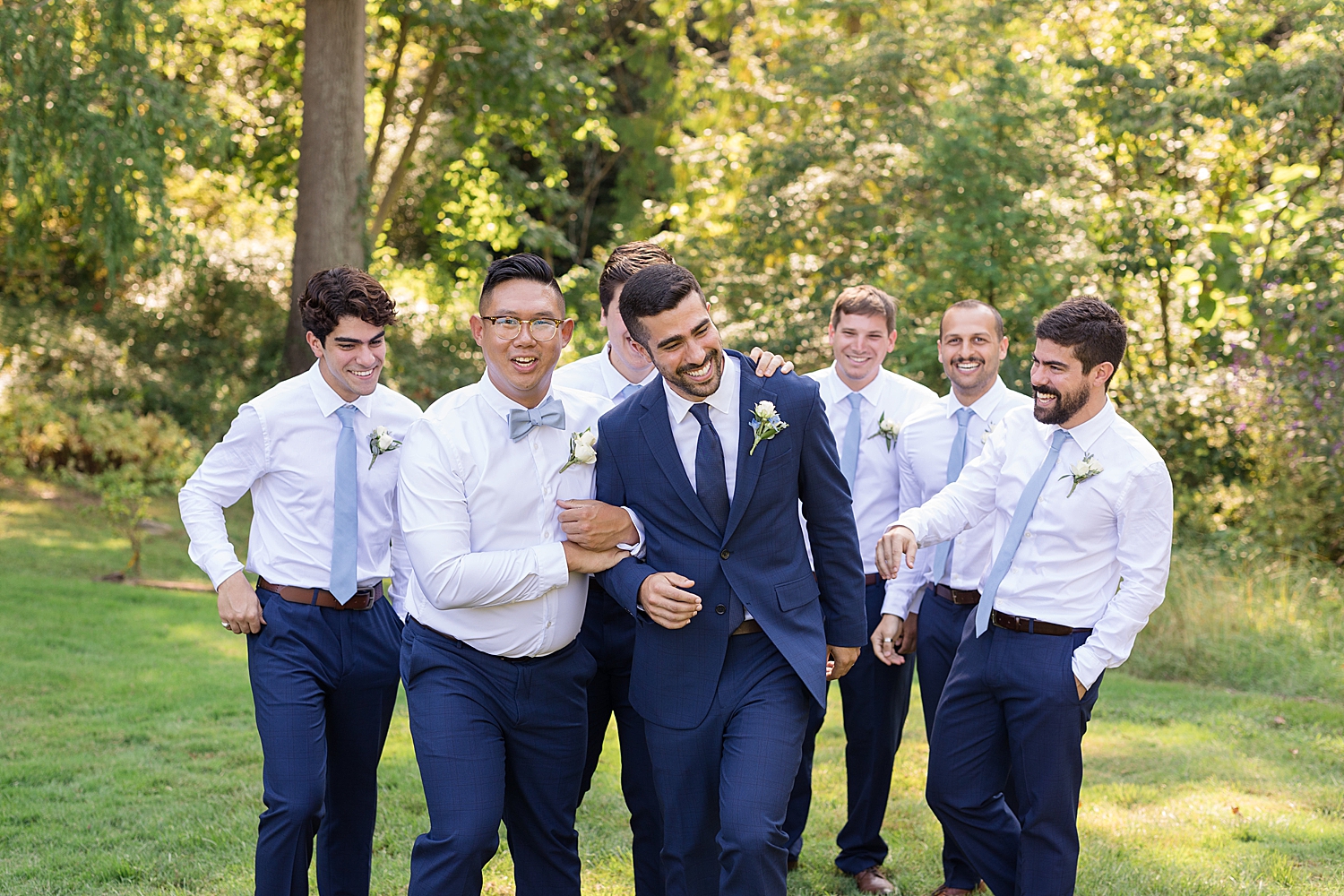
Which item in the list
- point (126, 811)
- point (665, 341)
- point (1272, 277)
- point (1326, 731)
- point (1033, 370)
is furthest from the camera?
point (1272, 277)

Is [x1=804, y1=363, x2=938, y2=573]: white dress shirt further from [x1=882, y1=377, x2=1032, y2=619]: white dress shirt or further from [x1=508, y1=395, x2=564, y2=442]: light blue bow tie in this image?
[x1=508, y1=395, x2=564, y2=442]: light blue bow tie

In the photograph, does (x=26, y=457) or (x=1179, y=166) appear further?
(x=26, y=457)

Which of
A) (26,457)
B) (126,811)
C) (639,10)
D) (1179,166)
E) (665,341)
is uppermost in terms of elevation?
(639,10)

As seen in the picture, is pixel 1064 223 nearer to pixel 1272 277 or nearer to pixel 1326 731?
pixel 1272 277

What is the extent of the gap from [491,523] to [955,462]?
2.35 meters

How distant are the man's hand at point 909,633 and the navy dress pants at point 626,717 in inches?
58.7

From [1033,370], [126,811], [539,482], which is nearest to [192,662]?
[126,811]

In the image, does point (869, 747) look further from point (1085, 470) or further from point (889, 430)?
point (1085, 470)

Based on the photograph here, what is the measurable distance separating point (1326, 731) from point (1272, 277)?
5.50 meters

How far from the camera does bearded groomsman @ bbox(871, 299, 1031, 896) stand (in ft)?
16.9

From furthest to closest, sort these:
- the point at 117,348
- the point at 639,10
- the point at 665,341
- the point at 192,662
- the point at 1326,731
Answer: the point at 639,10 < the point at 117,348 < the point at 192,662 < the point at 1326,731 < the point at 665,341

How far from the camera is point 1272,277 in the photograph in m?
11.6

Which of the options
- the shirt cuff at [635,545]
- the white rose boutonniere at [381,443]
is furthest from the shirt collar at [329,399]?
the shirt cuff at [635,545]

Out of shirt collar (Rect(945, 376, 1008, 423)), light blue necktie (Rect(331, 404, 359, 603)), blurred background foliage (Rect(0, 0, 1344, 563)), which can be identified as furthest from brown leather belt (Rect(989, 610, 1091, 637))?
blurred background foliage (Rect(0, 0, 1344, 563))
